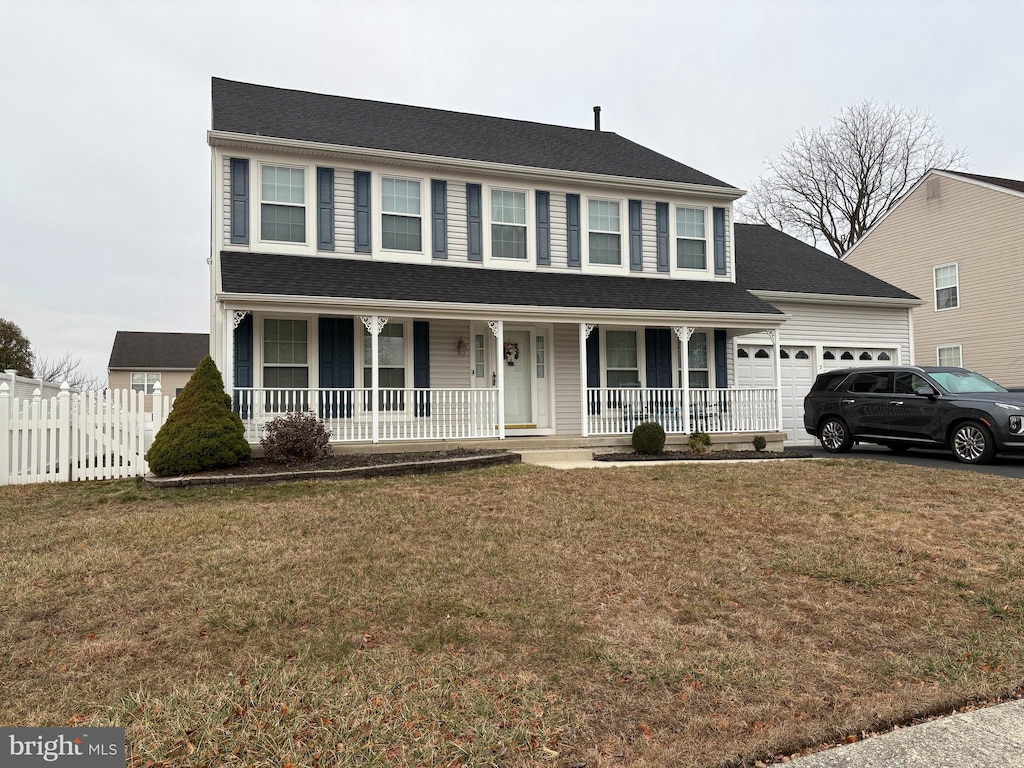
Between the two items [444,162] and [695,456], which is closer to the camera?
[695,456]

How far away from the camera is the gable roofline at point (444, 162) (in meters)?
11.8

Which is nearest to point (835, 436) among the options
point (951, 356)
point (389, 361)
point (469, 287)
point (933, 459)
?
point (933, 459)

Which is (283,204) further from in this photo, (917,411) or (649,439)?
(917,411)

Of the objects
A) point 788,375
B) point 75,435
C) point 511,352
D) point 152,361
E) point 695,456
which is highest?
point 152,361

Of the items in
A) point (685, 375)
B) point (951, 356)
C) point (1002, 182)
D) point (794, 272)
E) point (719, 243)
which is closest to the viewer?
point (685, 375)

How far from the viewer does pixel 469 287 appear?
12.4m

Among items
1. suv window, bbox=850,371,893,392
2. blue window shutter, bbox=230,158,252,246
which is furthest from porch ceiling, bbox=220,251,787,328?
suv window, bbox=850,371,893,392

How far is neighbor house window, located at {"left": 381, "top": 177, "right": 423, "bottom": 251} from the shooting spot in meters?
13.0

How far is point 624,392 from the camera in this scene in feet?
43.7

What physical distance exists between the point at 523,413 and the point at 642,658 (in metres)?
10.2

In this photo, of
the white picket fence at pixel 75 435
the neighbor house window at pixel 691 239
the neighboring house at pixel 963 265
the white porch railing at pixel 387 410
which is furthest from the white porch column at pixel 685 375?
the neighboring house at pixel 963 265

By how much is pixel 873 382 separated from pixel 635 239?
5.73 metres

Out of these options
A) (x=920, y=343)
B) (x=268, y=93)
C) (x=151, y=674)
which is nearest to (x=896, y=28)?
(x=920, y=343)

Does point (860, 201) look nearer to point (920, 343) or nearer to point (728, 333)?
point (920, 343)
